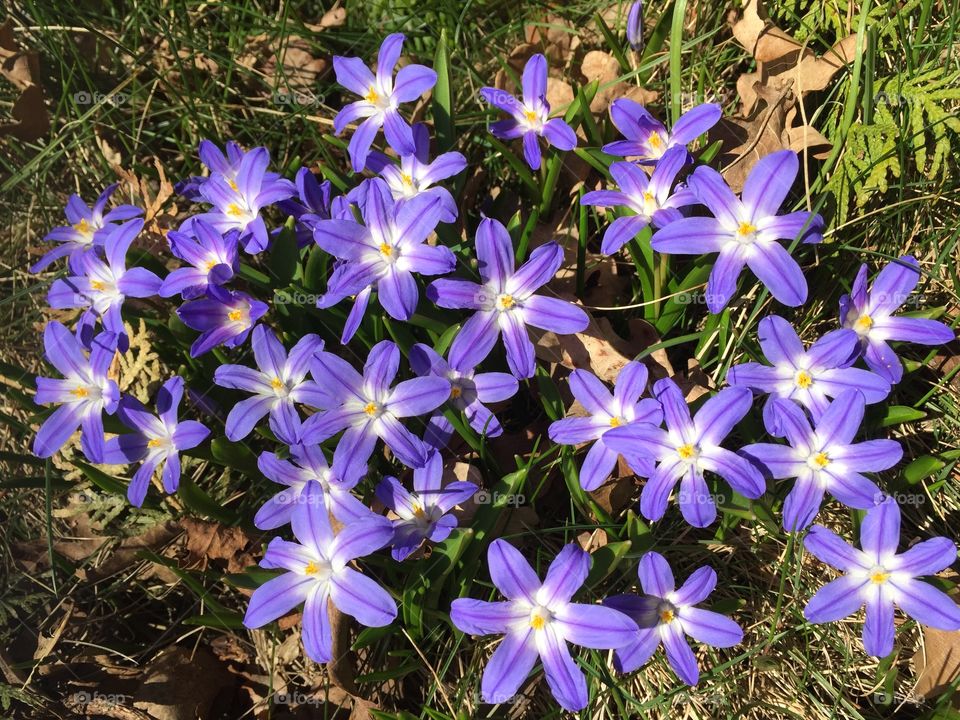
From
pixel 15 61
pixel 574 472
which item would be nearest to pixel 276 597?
pixel 574 472

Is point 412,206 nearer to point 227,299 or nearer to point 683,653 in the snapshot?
point 227,299

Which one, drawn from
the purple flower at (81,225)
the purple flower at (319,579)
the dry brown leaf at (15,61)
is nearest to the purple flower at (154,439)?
the purple flower at (319,579)

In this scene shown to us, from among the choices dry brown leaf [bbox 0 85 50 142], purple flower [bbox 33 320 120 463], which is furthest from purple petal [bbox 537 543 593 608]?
dry brown leaf [bbox 0 85 50 142]

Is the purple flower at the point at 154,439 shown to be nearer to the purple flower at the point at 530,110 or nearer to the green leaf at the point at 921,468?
the purple flower at the point at 530,110

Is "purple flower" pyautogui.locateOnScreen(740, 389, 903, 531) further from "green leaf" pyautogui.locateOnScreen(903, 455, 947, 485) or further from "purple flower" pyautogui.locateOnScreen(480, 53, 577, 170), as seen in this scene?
"purple flower" pyautogui.locateOnScreen(480, 53, 577, 170)

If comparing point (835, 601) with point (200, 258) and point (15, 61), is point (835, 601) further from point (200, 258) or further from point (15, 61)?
point (15, 61)

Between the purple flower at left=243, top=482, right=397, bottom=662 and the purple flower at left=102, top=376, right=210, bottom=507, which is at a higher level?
the purple flower at left=102, top=376, right=210, bottom=507
